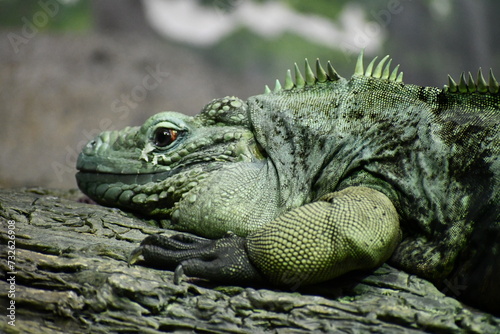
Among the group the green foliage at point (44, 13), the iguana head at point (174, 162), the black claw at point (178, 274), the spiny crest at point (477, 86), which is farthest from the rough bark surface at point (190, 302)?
the green foliage at point (44, 13)

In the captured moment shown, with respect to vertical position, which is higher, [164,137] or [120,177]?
[164,137]

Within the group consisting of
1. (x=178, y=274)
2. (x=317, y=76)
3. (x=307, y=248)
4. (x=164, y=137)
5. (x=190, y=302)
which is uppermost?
(x=317, y=76)

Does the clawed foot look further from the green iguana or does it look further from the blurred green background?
the blurred green background

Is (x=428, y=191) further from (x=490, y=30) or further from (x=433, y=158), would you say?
(x=490, y=30)

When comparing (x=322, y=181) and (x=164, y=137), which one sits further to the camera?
(x=164, y=137)

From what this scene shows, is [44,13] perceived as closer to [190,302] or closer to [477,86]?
[190,302]

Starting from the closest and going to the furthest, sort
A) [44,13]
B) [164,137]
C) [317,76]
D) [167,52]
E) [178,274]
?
1. [178,274]
2. [317,76]
3. [164,137]
4. [44,13]
5. [167,52]

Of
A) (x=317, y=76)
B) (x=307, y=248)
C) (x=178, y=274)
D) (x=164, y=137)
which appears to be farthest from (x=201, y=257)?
(x=317, y=76)
